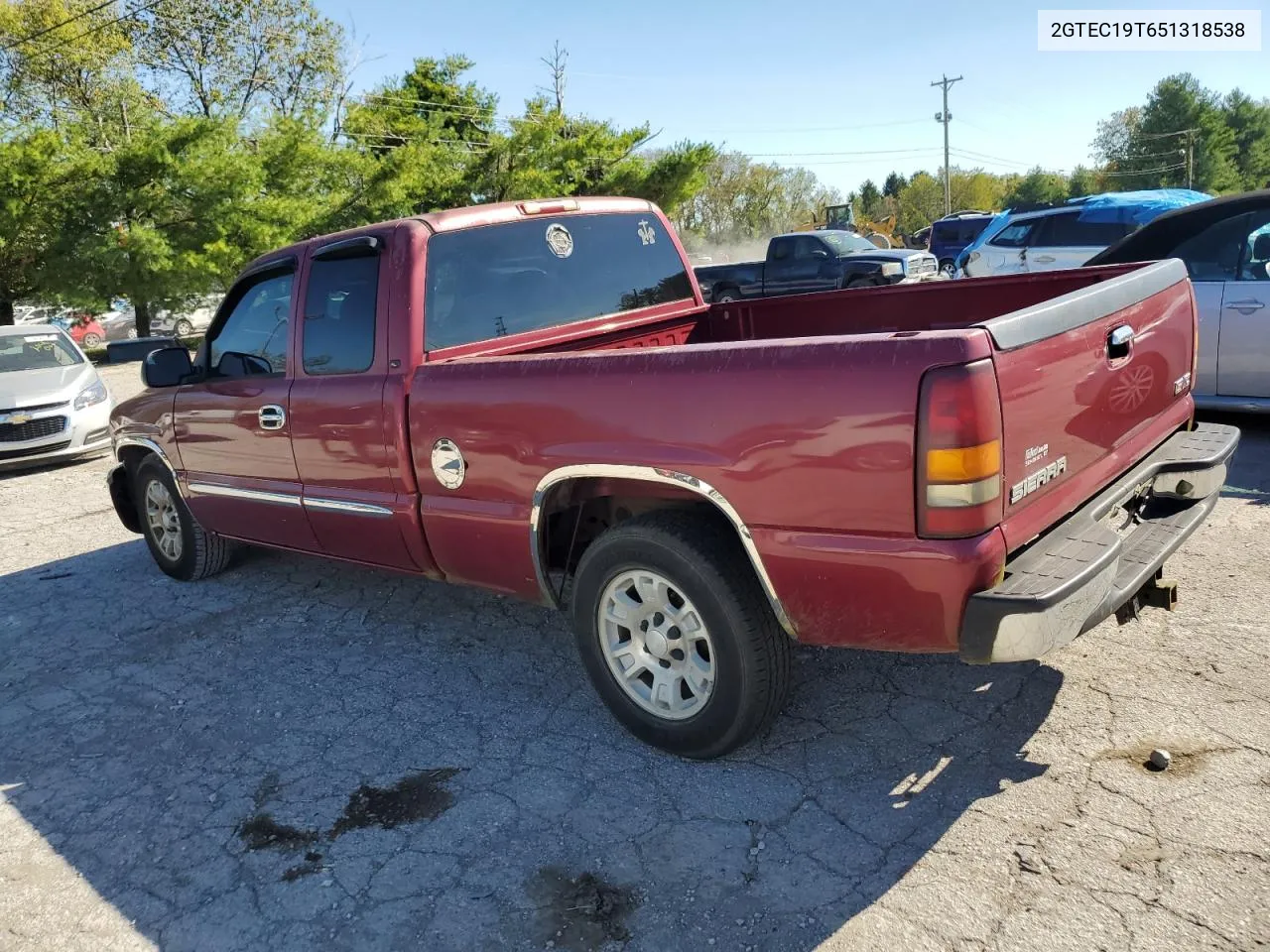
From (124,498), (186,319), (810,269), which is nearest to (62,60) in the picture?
(186,319)

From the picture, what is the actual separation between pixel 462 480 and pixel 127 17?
35.1 meters

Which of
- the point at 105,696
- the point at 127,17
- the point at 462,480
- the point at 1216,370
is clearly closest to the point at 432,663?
the point at 462,480

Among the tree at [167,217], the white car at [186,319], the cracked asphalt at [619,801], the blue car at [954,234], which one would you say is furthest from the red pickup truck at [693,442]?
the blue car at [954,234]

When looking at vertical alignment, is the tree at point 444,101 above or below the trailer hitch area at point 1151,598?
above

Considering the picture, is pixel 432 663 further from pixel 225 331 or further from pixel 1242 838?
pixel 1242 838

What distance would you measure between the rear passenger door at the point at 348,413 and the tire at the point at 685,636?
41.5 inches

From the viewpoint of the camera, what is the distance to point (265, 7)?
33.8 metres

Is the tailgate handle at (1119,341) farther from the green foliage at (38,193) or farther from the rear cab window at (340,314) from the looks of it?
the green foliage at (38,193)

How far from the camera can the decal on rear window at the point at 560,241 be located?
4234 millimetres

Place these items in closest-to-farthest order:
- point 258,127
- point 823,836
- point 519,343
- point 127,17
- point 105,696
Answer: point 823,836
point 519,343
point 105,696
point 258,127
point 127,17

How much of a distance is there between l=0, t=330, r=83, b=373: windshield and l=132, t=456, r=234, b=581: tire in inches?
240

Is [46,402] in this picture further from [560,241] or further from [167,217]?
[167,217]

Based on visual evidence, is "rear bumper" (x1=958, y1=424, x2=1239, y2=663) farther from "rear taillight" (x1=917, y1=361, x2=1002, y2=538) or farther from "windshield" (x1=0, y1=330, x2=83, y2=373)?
"windshield" (x1=0, y1=330, x2=83, y2=373)

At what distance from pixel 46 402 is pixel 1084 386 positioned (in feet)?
34.1
